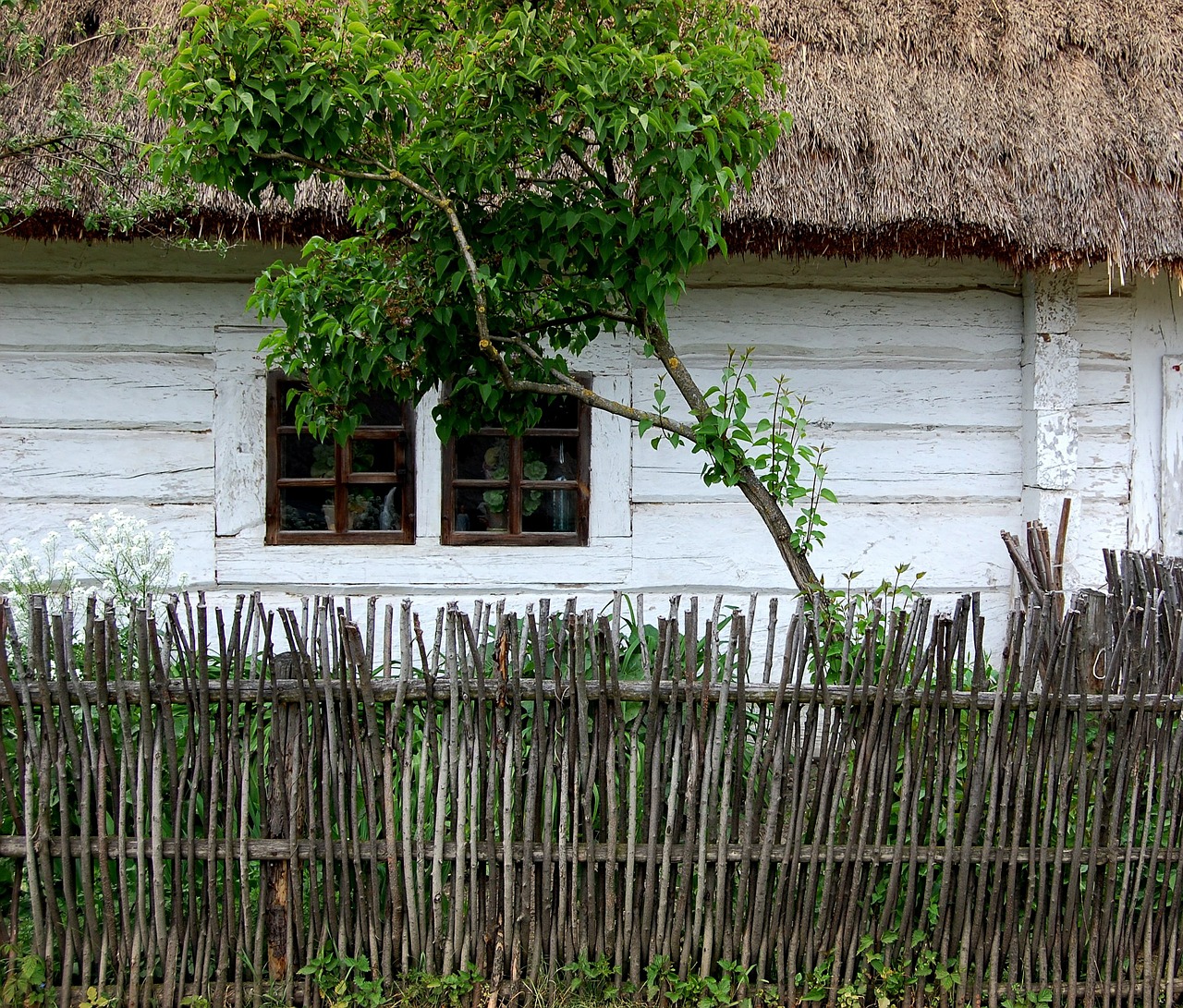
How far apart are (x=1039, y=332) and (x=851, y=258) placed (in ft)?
3.09

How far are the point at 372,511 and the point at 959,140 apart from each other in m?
2.95

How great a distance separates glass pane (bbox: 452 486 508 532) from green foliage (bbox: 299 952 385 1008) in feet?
6.91

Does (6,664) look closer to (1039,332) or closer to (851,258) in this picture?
(851,258)

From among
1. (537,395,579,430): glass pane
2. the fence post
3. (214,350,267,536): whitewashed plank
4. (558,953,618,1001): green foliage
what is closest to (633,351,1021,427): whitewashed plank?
(537,395,579,430): glass pane

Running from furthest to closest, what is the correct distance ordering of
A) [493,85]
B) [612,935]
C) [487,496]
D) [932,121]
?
1. [487,496]
2. [932,121]
3. [612,935]
4. [493,85]

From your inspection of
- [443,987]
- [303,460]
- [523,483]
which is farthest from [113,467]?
[443,987]

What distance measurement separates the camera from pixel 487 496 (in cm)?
415

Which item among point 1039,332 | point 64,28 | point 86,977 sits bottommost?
point 86,977

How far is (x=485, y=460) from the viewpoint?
416cm

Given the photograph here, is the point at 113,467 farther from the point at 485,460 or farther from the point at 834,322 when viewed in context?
the point at 834,322

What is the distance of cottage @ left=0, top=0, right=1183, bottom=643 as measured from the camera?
380cm

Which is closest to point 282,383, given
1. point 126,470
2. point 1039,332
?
point 126,470

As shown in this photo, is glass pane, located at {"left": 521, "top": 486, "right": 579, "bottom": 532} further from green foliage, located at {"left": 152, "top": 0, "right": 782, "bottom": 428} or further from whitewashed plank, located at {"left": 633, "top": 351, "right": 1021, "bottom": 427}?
green foliage, located at {"left": 152, "top": 0, "right": 782, "bottom": 428}

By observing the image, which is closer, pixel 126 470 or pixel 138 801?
pixel 138 801
